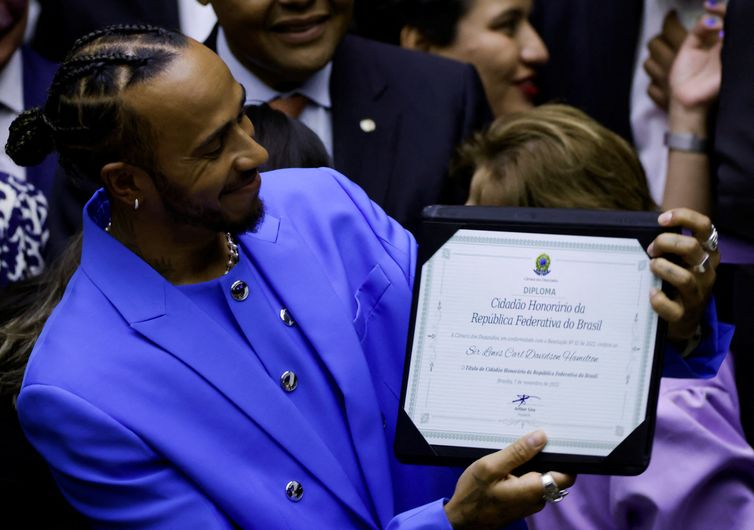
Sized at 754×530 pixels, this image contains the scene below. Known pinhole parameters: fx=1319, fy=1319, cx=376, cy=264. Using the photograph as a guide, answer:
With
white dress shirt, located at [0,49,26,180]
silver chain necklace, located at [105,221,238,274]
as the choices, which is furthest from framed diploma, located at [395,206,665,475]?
white dress shirt, located at [0,49,26,180]

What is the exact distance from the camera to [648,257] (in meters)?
2.05

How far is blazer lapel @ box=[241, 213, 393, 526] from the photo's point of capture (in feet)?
7.22

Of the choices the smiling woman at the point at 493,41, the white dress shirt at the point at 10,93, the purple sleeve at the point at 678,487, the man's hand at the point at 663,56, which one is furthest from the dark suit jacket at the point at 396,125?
the purple sleeve at the point at 678,487

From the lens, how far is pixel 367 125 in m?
3.55

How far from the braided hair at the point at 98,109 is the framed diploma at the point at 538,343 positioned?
1.72ft

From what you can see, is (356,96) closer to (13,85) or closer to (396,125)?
(396,125)

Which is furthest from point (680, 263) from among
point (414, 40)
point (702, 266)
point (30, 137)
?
point (414, 40)

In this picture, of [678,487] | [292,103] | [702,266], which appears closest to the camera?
[702,266]

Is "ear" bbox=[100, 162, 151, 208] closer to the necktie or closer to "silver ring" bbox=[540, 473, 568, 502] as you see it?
"silver ring" bbox=[540, 473, 568, 502]

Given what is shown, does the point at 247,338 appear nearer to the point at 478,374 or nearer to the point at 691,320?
the point at 478,374

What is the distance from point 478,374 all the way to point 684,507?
755mm

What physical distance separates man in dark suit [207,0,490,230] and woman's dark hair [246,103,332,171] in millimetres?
470

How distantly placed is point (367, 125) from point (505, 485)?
1725 mm

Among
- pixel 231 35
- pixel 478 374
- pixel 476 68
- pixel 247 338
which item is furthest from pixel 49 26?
pixel 478 374
